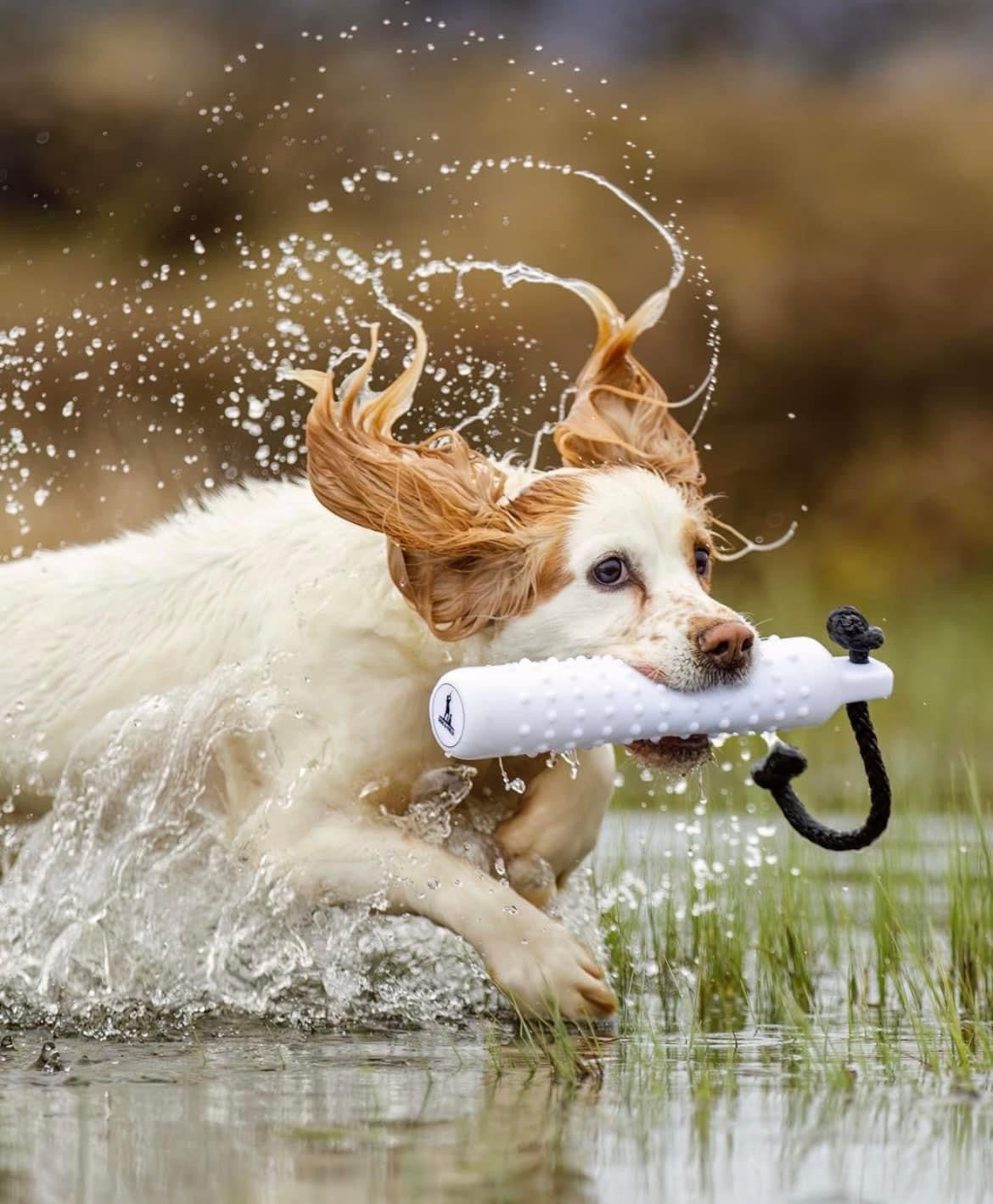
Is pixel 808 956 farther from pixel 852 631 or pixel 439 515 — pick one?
Answer: pixel 439 515

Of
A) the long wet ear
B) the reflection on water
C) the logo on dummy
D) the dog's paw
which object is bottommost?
the reflection on water

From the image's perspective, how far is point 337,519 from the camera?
199 inches

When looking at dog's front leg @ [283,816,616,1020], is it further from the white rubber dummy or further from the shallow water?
the white rubber dummy

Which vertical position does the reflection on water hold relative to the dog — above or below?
below

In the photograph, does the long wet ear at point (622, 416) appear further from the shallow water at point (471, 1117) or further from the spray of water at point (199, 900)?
the shallow water at point (471, 1117)

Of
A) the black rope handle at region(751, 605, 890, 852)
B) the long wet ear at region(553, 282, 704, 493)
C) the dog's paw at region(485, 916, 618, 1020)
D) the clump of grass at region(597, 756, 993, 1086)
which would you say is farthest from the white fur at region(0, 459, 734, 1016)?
the clump of grass at region(597, 756, 993, 1086)

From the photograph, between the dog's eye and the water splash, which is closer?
the dog's eye

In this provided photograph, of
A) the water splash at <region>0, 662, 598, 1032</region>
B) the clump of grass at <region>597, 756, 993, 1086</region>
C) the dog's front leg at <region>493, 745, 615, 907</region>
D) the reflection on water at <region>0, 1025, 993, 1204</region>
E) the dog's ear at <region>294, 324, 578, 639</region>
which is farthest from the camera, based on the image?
the dog's front leg at <region>493, 745, 615, 907</region>

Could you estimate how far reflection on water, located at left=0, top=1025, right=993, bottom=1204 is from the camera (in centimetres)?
295

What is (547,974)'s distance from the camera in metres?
4.43

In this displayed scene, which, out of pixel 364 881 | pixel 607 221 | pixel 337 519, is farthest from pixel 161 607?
pixel 607 221

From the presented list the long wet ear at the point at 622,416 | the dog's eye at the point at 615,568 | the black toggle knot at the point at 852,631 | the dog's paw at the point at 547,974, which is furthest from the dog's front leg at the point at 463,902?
the long wet ear at the point at 622,416

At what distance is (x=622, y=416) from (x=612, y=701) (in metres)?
1.01

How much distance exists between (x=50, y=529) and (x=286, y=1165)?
11484mm
